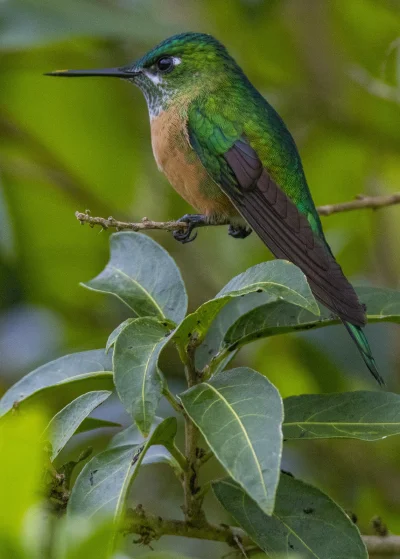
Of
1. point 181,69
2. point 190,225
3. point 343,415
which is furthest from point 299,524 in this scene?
point 181,69

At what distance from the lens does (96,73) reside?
330 cm

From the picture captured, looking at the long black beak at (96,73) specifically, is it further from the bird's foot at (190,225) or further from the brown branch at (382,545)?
the brown branch at (382,545)

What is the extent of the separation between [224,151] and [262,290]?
51.1 inches

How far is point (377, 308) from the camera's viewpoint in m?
2.30

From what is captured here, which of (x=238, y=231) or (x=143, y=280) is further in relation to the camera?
(x=238, y=231)

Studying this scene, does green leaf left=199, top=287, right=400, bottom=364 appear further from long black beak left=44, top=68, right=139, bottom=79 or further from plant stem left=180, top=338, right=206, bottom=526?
long black beak left=44, top=68, right=139, bottom=79

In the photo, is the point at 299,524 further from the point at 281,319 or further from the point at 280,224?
the point at 280,224

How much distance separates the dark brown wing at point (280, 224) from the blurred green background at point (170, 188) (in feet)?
2.51

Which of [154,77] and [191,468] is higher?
[154,77]

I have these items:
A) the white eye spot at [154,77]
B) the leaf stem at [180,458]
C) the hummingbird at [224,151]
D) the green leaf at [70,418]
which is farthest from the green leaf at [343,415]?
the white eye spot at [154,77]

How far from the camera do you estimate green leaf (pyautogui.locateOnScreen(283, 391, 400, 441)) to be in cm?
197

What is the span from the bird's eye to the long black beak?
0.11m

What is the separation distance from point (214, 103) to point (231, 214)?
1.43 feet

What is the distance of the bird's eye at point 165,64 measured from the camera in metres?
3.56
